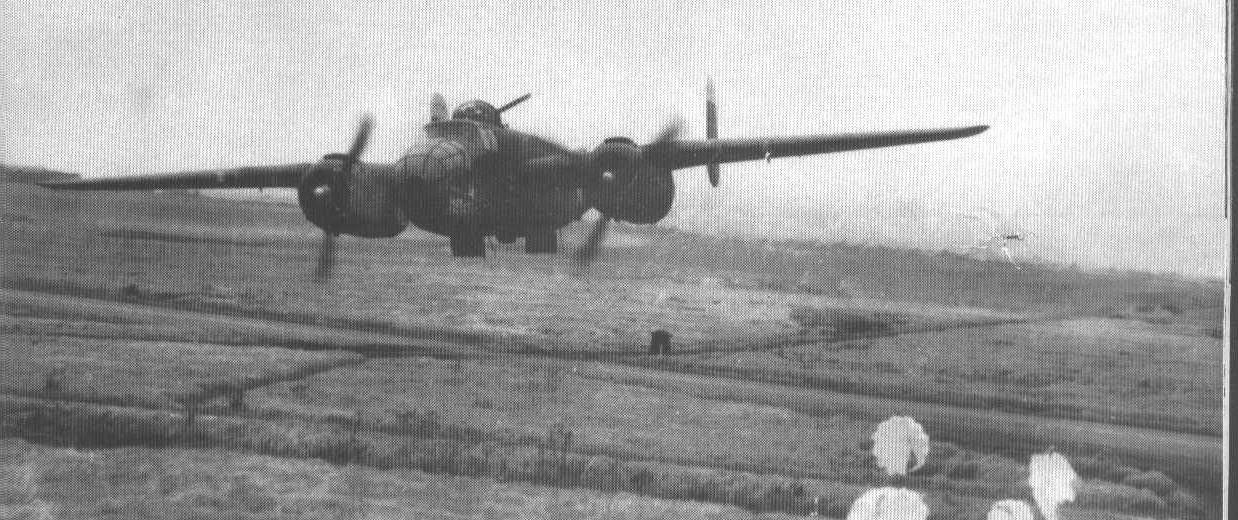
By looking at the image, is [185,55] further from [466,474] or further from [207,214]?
[466,474]

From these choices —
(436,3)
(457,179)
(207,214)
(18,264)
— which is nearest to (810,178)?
(457,179)

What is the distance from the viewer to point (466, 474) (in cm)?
414

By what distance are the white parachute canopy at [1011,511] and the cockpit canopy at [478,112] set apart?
2894 millimetres

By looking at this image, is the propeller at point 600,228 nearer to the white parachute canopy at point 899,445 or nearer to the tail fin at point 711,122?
the tail fin at point 711,122

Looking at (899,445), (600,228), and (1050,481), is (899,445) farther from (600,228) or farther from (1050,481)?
(600,228)

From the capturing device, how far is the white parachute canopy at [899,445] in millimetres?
4039

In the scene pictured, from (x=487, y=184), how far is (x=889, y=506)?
93.8 inches

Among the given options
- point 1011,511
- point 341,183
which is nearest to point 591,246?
point 341,183

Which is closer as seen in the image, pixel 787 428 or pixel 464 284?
pixel 787 428

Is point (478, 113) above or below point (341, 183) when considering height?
above

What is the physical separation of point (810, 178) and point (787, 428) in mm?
1178

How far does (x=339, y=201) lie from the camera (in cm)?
439

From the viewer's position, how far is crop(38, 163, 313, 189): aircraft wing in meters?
4.48

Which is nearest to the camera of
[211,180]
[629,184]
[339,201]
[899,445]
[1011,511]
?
[1011,511]
